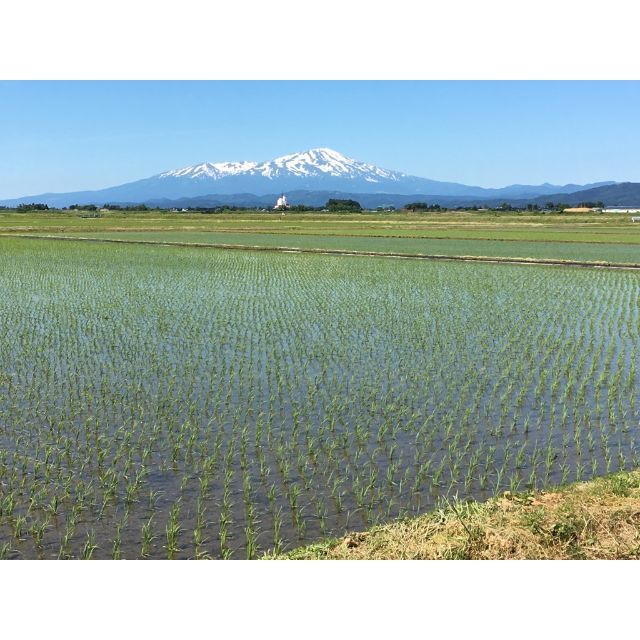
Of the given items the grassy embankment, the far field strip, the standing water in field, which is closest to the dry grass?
the standing water in field

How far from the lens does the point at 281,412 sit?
27.3 ft

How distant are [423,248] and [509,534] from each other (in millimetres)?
30360

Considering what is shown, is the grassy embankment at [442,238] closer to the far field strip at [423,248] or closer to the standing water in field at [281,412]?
the far field strip at [423,248]

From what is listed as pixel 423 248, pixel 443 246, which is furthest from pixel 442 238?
pixel 423 248

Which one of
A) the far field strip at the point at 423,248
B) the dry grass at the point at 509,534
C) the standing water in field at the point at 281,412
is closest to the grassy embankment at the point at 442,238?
the far field strip at the point at 423,248

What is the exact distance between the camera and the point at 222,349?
38.5ft

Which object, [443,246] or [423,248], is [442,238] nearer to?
[443,246]

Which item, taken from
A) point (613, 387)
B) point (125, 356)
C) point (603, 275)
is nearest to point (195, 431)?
point (125, 356)

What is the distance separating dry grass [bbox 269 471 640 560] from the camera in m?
4.29

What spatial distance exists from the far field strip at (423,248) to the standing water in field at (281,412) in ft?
36.5

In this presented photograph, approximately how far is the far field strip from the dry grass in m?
23.1

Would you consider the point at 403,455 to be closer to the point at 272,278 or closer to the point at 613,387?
the point at 613,387

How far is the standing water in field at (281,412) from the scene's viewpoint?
18.4ft

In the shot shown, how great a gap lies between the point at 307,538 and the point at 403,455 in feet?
6.65
